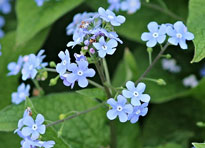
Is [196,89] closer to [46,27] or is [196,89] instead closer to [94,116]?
[94,116]

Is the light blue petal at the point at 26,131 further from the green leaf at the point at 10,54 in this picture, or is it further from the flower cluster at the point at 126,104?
the green leaf at the point at 10,54

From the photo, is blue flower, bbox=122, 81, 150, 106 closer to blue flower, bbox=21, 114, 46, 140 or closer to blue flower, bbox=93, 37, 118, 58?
blue flower, bbox=93, 37, 118, 58

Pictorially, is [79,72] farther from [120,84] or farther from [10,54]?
[10,54]

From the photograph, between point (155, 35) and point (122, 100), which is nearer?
point (122, 100)

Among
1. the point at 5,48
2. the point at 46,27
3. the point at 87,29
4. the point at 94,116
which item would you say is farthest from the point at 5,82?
the point at 87,29

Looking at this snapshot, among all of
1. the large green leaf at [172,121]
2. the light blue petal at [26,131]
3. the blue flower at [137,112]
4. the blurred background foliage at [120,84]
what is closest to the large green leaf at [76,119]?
the blurred background foliage at [120,84]

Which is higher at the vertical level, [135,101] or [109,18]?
[109,18]

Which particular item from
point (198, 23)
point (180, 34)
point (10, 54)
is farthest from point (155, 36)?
point (10, 54)

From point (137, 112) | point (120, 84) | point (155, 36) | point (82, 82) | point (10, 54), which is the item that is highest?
point (10, 54)
